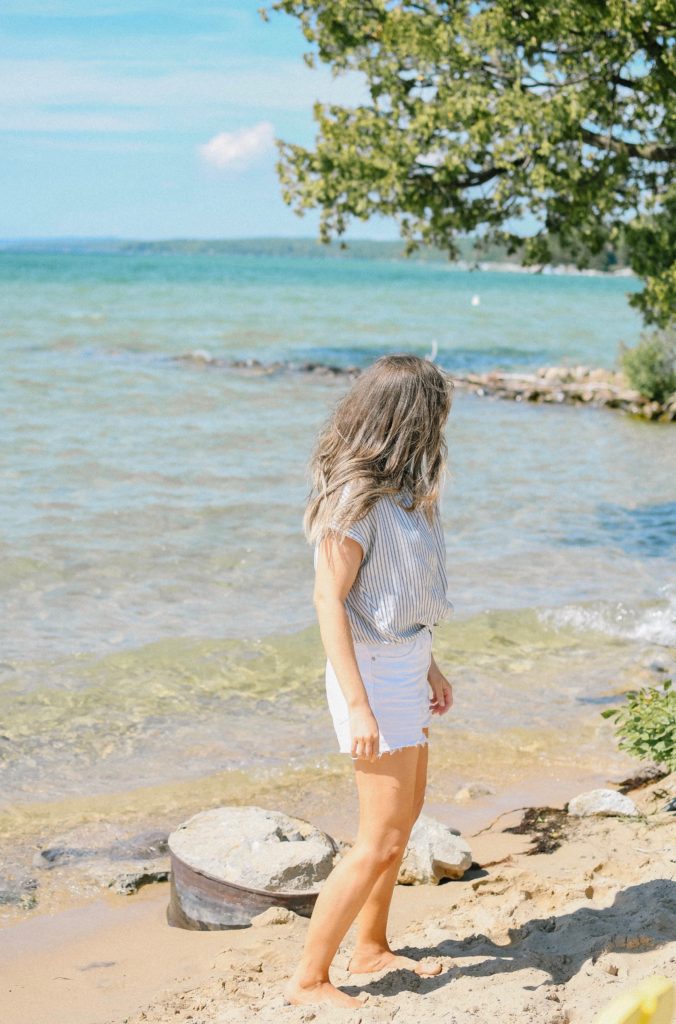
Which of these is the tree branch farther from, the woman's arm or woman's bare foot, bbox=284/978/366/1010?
woman's bare foot, bbox=284/978/366/1010

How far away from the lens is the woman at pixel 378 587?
362 cm

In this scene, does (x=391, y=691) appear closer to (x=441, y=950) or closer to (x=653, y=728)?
(x=441, y=950)

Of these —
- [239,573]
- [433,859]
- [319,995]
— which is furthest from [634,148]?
[319,995]

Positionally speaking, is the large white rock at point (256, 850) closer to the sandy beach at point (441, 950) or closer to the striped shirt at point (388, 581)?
the sandy beach at point (441, 950)

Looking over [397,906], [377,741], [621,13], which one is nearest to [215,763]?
[397,906]

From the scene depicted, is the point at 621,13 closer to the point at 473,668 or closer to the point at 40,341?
the point at 473,668

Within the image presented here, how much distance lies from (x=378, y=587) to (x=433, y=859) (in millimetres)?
2008

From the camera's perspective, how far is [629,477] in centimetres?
1633

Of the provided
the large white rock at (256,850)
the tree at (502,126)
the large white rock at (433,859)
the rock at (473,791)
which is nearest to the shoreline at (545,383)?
the tree at (502,126)

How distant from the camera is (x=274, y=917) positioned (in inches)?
184

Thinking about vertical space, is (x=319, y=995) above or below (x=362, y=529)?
below

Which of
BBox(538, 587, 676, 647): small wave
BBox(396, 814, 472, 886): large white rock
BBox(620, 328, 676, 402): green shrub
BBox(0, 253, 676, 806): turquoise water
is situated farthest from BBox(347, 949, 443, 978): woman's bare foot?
BBox(620, 328, 676, 402): green shrub

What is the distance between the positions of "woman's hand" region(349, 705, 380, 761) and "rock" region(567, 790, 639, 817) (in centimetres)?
262

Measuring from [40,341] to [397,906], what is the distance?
1151 inches
